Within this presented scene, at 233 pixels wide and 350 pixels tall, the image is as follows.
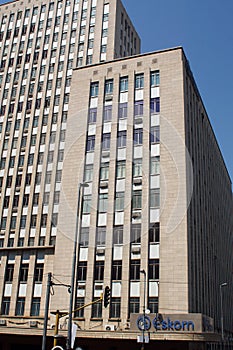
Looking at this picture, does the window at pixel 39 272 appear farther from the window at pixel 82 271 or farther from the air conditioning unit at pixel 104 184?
the air conditioning unit at pixel 104 184

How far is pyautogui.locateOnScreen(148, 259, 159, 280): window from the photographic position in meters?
33.2

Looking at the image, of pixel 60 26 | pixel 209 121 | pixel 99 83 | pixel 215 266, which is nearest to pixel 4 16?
pixel 60 26

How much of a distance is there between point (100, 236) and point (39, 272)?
742 centimetres

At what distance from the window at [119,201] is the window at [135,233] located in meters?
2.10

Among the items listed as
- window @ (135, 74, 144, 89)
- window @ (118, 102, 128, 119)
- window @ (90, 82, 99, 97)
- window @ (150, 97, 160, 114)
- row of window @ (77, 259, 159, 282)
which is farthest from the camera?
window @ (90, 82, 99, 97)

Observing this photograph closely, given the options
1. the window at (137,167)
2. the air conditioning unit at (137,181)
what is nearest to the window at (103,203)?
the air conditioning unit at (137,181)

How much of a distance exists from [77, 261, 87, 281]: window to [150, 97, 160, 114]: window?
15.9 metres

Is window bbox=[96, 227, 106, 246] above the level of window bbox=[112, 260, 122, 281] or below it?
above

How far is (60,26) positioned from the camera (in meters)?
55.9

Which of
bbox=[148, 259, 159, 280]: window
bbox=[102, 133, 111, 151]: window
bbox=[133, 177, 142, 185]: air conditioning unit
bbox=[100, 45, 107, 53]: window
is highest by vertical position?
bbox=[100, 45, 107, 53]: window

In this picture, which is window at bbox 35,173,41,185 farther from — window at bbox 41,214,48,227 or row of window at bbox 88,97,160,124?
row of window at bbox 88,97,160,124

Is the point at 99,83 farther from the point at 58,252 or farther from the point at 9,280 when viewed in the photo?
the point at 9,280

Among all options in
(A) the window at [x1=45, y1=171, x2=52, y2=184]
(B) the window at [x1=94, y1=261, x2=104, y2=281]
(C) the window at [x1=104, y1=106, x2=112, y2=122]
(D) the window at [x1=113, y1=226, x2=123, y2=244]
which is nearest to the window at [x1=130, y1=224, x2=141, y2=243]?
(D) the window at [x1=113, y1=226, x2=123, y2=244]

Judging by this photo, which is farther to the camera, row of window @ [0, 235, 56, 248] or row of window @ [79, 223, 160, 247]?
row of window @ [0, 235, 56, 248]
